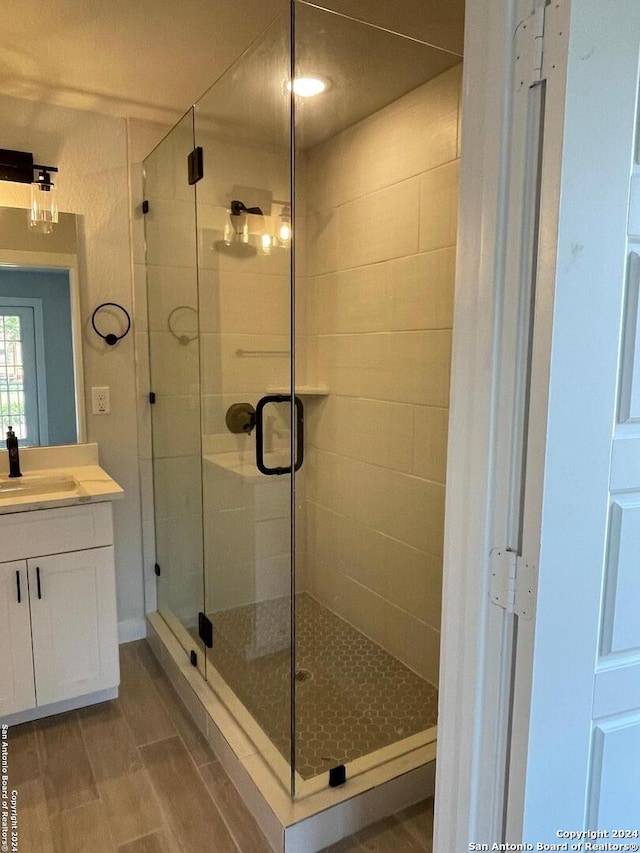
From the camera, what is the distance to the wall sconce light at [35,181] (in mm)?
2320

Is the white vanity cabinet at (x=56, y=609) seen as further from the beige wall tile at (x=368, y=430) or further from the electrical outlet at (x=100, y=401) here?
the beige wall tile at (x=368, y=430)

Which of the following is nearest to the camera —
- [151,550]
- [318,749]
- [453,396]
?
[453,396]

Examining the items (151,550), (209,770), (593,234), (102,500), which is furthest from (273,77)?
(209,770)

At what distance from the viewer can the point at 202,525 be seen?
244 centimetres

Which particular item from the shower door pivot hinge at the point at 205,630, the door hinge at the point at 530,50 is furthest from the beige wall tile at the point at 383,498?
the door hinge at the point at 530,50

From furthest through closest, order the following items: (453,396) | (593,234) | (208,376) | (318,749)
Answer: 1. (208,376)
2. (318,749)
3. (453,396)
4. (593,234)

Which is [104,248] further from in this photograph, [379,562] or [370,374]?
[379,562]

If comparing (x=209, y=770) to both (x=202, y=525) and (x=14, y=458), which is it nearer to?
(x=202, y=525)

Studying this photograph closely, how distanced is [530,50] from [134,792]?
2.17 metres

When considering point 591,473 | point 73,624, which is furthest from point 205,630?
point 591,473

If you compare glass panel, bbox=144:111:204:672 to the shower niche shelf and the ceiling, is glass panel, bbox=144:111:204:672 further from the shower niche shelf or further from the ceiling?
the shower niche shelf

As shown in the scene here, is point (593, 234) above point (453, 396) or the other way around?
above

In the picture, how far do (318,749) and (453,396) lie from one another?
1.34m

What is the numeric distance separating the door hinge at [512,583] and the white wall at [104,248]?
6.84 ft
